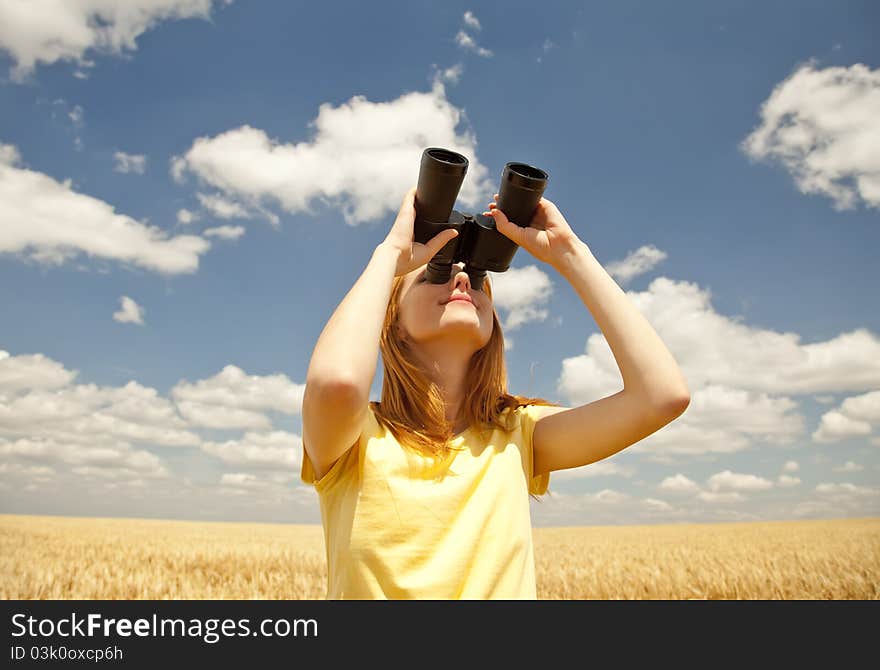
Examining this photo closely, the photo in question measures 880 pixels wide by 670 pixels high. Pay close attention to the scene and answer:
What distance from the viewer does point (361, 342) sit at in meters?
1.80

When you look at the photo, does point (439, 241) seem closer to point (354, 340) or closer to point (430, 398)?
point (430, 398)

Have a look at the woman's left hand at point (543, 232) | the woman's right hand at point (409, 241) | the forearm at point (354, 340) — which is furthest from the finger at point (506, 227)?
the forearm at point (354, 340)

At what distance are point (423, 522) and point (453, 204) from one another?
113 cm

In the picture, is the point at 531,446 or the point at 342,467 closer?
the point at 342,467

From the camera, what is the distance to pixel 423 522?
5.88 ft

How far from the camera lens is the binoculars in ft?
7.43

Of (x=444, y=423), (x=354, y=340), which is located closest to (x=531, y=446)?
(x=444, y=423)

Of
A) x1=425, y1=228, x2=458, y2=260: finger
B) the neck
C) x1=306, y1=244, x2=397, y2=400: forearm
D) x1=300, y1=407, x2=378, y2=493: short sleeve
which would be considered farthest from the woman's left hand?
x1=300, y1=407, x2=378, y2=493: short sleeve

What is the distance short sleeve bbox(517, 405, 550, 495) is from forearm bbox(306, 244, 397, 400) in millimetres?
627

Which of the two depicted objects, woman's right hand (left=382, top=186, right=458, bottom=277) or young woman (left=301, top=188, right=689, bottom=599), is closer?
young woman (left=301, top=188, right=689, bottom=599)

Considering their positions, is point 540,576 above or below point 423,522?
below

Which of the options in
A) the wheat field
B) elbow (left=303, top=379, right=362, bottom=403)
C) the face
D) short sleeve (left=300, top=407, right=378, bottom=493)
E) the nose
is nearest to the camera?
elbow (left=303, top=379, right=362, bottom=403)

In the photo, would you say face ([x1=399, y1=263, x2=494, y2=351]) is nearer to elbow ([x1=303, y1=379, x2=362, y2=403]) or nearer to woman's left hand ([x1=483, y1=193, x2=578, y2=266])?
woman's left hand ([x1=483, y1=193, x2=578, y2=266])

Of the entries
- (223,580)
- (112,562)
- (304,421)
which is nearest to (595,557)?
(223,580)
